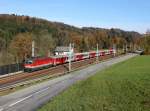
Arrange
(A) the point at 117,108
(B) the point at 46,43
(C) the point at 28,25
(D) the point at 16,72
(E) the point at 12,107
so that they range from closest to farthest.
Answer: (A) the point at 117,108, (E) the point at 12,107, (D) the point at 16,72, (B) the point at 46,43, (C) the point at 28,25

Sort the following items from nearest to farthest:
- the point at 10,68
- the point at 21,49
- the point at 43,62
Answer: the point at 10,68 < the point at 43,62 < the point at 21,49

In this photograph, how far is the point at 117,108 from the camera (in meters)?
25.9

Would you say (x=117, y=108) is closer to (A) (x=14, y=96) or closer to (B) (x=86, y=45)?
(A) (x=14, y=96)

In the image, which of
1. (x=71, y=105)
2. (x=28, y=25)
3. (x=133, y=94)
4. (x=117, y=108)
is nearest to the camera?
(x=117, y=108)

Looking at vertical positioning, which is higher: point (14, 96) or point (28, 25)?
point (28, 25)

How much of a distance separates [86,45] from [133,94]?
16662 cm

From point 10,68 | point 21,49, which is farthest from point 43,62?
point 21,49

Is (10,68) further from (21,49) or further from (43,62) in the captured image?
(21,49)

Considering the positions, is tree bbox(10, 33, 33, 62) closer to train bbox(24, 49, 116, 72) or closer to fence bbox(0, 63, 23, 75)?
train bbox(24, 49, 116, 72)

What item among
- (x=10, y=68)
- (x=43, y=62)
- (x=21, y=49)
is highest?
(x=21, y=49)

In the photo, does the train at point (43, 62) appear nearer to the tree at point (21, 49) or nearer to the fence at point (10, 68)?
the fence at point (10, 68)

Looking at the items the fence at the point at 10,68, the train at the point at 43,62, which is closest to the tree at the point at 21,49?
the train at the point at 43,62

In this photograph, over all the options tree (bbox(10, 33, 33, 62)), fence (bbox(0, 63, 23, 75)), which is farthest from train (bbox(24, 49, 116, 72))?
tree (bbox(10, 33, 33, 62))

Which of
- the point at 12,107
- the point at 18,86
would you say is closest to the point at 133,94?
the point at 12,107
